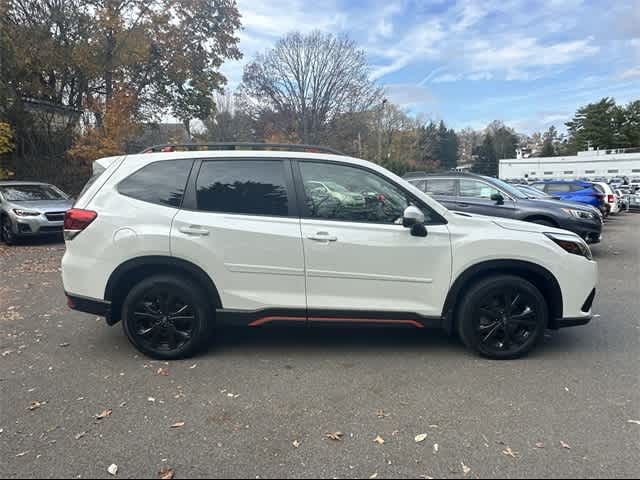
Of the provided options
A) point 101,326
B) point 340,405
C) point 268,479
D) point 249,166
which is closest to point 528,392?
point 340,405

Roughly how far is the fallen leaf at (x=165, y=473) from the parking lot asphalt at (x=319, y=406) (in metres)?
0.04

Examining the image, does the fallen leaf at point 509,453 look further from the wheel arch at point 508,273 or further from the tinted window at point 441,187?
the tinted window at point 441,187

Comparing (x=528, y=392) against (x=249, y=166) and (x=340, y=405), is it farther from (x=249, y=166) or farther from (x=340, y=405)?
(x=249, y=166)

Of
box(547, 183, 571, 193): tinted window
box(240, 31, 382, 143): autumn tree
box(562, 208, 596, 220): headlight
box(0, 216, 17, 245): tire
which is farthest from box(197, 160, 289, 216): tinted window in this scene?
box(240, 31, 382, 143): autumn tree

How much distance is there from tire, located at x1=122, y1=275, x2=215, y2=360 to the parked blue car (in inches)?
530

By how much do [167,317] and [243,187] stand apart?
1.33m

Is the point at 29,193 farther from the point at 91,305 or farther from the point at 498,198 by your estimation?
the point at 498,198

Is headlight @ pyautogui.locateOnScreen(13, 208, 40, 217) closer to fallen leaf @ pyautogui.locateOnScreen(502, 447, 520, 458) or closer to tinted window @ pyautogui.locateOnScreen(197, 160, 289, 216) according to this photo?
tinted window @ pyautogui.locateOnScreen(197, 160, 289, 216)

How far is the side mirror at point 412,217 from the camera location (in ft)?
11.5

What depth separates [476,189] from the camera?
918 centimetres

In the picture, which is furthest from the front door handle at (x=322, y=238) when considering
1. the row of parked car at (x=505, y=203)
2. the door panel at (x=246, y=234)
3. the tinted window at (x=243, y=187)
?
the row of parked car at (x=505, y=203)

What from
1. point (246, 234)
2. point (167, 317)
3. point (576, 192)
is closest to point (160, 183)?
point (246, 234)

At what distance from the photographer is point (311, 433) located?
2758mm

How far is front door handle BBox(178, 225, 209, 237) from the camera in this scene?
362 cm
